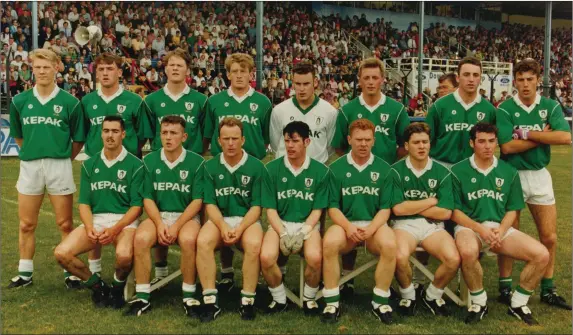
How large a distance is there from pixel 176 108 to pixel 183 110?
0.22 feet

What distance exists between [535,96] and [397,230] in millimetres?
1782

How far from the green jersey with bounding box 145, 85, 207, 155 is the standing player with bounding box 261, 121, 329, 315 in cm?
101

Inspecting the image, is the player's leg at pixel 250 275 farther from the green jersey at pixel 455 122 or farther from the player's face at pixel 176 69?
the green jersey at pixel 455 122

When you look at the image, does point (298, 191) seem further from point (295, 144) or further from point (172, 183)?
point (172, 183)

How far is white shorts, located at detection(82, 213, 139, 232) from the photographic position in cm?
521

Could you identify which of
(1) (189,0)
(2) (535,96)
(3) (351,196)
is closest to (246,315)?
(3) (351,196)

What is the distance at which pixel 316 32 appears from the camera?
2706 cm

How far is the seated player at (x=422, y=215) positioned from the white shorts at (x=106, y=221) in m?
2.23

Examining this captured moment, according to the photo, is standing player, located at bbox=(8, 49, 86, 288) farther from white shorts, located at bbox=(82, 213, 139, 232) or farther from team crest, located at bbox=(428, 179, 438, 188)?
team crest, located at bbox=(428, 179, 438, 188)

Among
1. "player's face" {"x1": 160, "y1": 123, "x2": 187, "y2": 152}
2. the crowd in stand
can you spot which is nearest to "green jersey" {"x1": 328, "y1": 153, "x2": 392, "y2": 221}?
"player's face" {"x1": 160, "y1": 123, "x2": 187, "y2": 152}

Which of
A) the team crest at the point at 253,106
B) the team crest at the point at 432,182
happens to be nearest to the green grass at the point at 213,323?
the team crest at the point at 432,182

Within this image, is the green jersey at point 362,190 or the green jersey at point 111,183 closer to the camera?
the green jersey at point 362,190

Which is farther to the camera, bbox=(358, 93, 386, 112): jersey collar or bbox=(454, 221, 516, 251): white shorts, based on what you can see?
bbox=(358, 93, 386, 112): jersey collar

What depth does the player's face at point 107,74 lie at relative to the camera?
5.59 m
